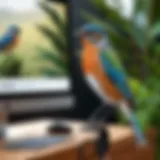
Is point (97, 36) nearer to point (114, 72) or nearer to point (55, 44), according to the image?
point (114, 72)

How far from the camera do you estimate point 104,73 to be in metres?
0.88

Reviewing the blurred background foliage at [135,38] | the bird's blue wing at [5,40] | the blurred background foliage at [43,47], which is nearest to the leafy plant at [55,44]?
the blurred background foliage at [43,47]

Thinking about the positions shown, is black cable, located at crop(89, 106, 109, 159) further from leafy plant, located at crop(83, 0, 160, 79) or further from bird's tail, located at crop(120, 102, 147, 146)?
leafy plant, located at crop(83, 0, 160, 79)

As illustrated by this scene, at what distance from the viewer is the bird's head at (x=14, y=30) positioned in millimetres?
937

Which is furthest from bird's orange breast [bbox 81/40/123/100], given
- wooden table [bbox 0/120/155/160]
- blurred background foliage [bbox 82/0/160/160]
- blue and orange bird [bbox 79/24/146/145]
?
blurred background foliage [bbox 82/0/160/160]

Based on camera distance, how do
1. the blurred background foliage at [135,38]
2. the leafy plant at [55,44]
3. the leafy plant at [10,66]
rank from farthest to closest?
the blurred background foliage at [135,38], the leafy plant at [55,44], the leafy plant at [10,66]

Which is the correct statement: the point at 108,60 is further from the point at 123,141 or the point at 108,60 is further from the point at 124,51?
Result: the point at 124,51

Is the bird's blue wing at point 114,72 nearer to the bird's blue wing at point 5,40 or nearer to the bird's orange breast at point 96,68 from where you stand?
the bird's orange breast at point 96,68

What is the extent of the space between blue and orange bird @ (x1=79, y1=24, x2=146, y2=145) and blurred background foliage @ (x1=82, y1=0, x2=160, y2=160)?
1.57 ft

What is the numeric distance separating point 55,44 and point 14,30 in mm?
145

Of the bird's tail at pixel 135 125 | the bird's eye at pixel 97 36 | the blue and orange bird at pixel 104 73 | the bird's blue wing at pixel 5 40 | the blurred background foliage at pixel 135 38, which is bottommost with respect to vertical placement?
the bird's tail at pixel 135 125

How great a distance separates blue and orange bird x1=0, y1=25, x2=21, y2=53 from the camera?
0.92m

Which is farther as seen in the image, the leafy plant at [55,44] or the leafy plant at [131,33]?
the leafy plant at [131,33]

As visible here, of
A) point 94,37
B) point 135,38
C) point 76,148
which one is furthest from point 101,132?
point 135,38
